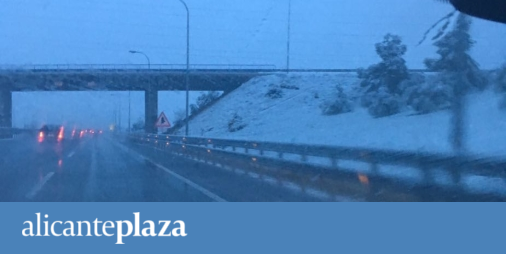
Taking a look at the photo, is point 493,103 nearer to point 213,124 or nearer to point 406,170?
point 406,170

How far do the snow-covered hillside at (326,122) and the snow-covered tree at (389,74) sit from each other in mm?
965

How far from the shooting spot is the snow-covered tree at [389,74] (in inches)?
1769

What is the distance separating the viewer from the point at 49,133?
218ft

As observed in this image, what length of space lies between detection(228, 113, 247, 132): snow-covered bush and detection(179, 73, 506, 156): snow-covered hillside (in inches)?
15.8

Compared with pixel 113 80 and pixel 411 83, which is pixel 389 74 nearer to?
pixel 411 83

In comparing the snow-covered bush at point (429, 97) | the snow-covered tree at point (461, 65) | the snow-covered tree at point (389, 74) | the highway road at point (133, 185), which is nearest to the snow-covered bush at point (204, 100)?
the snow-covered tree at point (389, 74)

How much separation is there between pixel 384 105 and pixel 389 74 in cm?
244

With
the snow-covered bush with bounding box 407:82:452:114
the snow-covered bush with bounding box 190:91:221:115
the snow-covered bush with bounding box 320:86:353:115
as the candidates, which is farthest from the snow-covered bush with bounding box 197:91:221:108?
the snow-covered bush with bounding box 407:82:452:114

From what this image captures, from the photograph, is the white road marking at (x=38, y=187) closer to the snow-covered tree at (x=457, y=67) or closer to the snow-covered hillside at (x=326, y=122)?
the snow-covered hillside at (x=326, y=122)

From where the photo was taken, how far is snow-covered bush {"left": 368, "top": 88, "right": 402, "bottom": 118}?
4444cm

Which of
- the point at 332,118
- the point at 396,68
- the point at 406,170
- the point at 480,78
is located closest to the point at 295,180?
the point at 406,170

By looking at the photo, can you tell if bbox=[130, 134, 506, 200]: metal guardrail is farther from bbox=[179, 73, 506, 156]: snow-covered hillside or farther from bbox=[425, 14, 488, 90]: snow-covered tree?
bbox=[425, 14, 488, 90]: snow-covered tree

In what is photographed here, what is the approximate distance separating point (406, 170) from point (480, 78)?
1964 cm

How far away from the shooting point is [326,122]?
5066 centimetres
